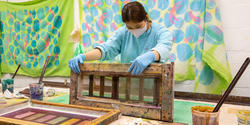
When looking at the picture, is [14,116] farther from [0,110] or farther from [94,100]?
[94,100]

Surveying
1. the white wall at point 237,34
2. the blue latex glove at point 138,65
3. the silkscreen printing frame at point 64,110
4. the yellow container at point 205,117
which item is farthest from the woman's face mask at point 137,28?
the white wall at point 237,34

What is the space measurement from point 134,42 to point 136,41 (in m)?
0.02

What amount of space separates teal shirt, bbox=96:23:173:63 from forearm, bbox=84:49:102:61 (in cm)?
4

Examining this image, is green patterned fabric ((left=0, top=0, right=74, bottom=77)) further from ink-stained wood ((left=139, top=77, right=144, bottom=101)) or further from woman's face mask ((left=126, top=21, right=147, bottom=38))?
ink-stained wood ((left=139, top=77, right=144, bottom=101))

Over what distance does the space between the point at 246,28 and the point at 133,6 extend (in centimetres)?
140

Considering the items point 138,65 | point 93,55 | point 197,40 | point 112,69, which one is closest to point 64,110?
point 112,69

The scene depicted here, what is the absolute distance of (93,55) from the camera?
4.55ft

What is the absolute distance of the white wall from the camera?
6.39 ft

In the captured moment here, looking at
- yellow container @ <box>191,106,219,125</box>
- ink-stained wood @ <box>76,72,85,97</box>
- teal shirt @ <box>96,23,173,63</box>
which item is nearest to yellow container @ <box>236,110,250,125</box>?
yellow container @ <box>191,106,219,125</box>

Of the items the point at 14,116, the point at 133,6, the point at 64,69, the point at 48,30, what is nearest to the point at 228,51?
the point at 133,6

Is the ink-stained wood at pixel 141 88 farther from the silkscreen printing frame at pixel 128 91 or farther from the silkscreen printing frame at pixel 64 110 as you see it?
the silkscreen printing frame at pixel 64 110

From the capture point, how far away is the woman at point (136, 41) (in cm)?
118

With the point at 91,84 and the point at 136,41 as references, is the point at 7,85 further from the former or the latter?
the point at 136,41

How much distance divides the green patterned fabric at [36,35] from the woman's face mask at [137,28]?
1607mm
